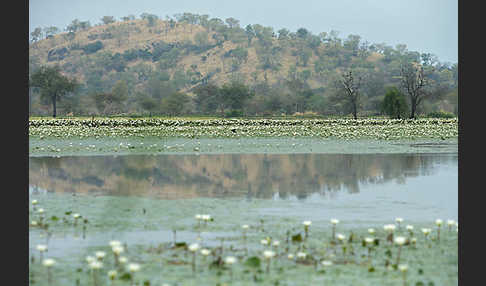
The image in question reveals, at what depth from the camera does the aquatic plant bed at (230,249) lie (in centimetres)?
841

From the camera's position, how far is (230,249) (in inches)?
380

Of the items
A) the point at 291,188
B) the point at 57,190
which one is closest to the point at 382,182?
the point at 291,188

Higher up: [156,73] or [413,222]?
[156,73]

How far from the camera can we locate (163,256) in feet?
30.7

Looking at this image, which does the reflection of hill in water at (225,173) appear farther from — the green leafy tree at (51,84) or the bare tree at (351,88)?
the green leafy tree at (51,84)

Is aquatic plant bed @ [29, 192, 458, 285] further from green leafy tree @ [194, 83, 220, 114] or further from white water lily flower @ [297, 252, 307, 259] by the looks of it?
green leafy tree @ [194, 83, 220, 114]

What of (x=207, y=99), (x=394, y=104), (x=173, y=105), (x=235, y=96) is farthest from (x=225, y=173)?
(x=207, y=99)

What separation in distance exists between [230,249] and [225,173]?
34.0ft

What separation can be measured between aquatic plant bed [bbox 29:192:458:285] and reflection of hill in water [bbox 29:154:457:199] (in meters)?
3.16

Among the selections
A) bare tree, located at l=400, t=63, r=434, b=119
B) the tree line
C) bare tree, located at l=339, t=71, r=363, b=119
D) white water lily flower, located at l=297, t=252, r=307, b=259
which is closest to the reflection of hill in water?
white water lily flower, located at l=297, t=252, r=307, b=259

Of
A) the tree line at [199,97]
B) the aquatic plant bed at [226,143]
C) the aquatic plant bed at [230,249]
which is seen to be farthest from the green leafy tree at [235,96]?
the aquatic plant bed at [230,249]

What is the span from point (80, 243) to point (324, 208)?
5165mm

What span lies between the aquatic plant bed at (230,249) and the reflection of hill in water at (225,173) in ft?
10.4
